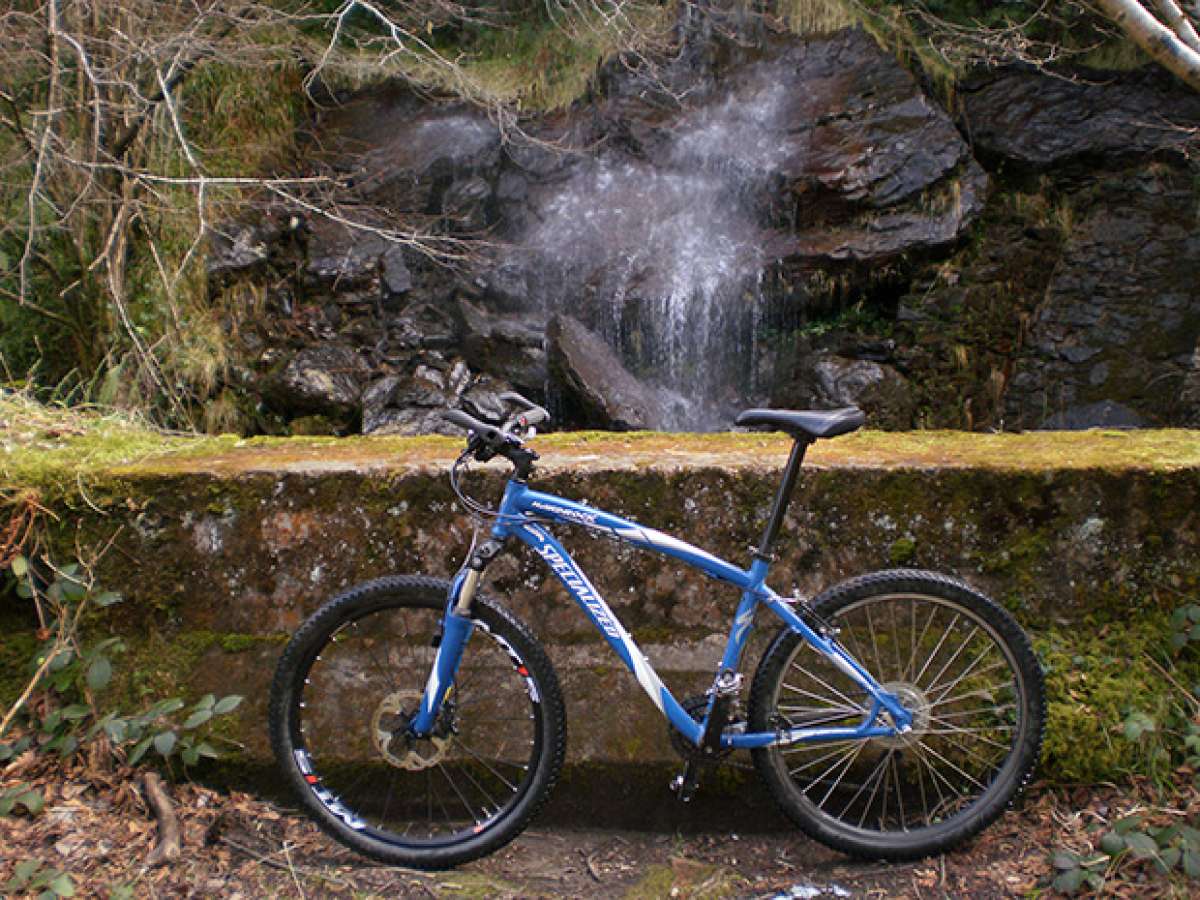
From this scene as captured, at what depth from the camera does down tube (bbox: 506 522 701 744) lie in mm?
2428

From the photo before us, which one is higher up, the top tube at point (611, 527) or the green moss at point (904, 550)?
the top tube at point (611, 527)

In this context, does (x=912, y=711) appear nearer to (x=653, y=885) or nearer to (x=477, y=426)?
(x=653, y=885)

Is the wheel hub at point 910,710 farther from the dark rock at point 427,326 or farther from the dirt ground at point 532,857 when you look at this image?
the dark rock at point 427,326

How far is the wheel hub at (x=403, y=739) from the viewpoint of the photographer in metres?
2.54

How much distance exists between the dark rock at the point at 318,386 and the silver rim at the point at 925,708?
18.7ft

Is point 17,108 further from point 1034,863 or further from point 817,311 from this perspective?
point 1034,863

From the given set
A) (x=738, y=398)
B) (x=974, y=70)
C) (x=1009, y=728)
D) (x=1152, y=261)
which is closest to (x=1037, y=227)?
(x=1152, y=261)

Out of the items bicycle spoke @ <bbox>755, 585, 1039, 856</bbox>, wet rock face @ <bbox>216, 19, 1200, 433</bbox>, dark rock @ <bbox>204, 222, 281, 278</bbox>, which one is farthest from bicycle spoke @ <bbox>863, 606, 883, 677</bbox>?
dark rock @ <bbox>204, 222, 281, 278</bbox>

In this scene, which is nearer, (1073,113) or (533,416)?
(533,416)

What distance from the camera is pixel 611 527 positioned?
2439 mm

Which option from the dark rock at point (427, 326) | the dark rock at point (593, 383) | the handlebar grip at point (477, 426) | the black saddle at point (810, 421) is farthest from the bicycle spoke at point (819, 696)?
the dark rock at point (427, 326)

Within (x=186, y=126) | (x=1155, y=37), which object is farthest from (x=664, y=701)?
(x=186, y=126)

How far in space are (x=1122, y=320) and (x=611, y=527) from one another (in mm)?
7637

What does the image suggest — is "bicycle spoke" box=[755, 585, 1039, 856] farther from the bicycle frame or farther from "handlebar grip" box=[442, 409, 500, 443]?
"handlebar grip" box=[442, 409, 500, 443]
